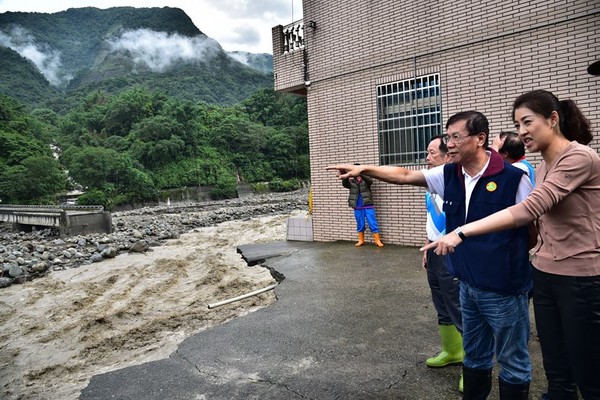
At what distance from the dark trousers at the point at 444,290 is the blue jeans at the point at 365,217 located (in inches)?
206

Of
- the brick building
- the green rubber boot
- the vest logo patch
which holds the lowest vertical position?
the green rubber boot

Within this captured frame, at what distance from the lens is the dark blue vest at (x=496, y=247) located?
2160 millimetres

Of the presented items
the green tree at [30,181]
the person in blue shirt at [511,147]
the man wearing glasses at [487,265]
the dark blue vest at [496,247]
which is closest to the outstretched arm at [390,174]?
the man wearing glasses at [487,265]

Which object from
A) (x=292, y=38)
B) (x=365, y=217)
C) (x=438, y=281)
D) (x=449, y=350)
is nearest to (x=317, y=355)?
(x=449, y=350)

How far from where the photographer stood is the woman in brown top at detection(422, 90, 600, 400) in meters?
1.96

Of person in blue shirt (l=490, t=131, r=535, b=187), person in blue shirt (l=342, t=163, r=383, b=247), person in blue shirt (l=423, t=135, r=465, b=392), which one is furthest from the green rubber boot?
person in blue shirt (l=342, t=163, r=383, b=247)

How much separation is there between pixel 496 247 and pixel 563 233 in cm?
32

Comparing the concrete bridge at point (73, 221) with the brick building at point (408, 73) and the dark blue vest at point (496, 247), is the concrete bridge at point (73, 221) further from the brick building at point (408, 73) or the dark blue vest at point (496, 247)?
the dark blue vest at point (496, 247)

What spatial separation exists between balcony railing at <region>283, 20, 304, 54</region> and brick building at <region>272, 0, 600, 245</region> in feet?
0.09

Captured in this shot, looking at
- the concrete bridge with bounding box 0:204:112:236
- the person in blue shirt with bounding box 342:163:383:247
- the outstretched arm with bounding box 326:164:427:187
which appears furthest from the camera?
the concrete bridge with bounding box 0:204:112:236

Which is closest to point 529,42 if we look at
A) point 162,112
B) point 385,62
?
point 385,62

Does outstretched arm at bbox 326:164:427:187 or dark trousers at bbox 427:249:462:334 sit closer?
outstretched arm at bbox 326:164:427:187

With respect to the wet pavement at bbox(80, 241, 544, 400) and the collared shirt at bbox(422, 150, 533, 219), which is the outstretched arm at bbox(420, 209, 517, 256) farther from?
the wet pavement at bbox(80, 241, 544, 400)

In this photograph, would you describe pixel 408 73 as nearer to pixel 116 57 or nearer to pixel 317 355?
pixel 317 355
